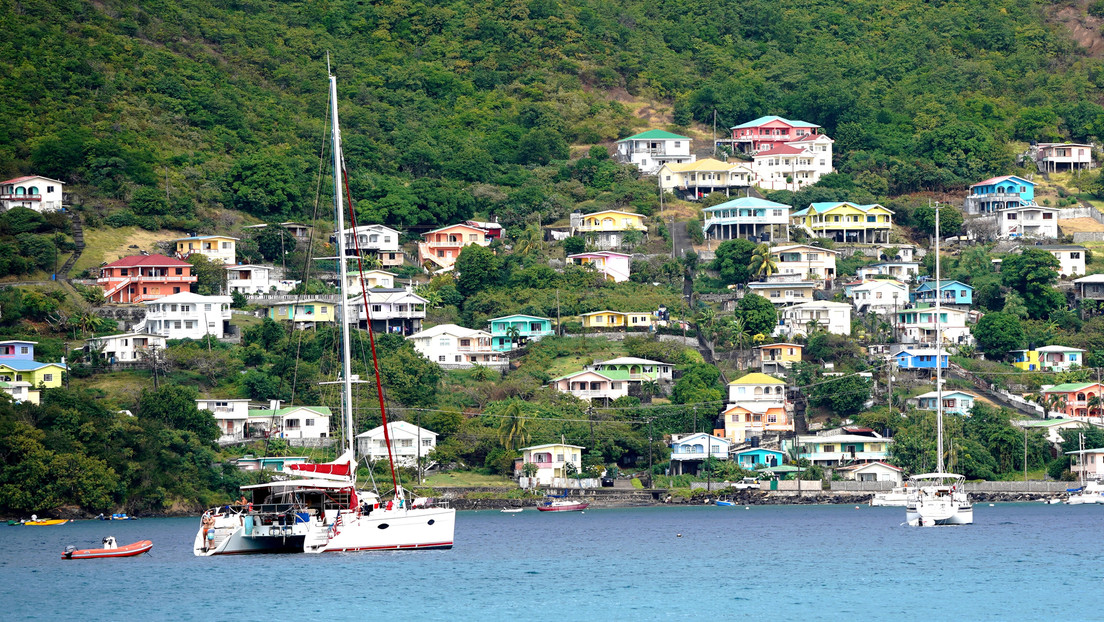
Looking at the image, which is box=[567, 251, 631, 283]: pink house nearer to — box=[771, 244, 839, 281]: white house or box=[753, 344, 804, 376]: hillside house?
box=[771, 244, 839, 281]: white house

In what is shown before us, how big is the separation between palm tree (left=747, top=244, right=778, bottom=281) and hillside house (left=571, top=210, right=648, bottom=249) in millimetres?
9034

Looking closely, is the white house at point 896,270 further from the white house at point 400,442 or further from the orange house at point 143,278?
the orange house at point 143,278

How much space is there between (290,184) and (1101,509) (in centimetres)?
5117

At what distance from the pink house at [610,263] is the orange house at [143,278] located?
22.3 metres

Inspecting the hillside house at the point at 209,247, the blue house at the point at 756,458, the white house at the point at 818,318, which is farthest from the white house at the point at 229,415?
the white house at the point at 818,318

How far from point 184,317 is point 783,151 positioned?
148 ft

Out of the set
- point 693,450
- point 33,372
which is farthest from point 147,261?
point 693,450

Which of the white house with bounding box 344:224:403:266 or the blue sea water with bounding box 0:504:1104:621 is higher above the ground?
the white house with bounding box 344:224:403:266

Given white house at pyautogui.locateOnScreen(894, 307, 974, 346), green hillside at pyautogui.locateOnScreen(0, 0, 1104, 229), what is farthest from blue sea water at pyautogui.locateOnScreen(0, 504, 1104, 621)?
green hillside at pyautogui.locateOnScreen(0, 0, 1104, 229)

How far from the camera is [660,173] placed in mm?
104688

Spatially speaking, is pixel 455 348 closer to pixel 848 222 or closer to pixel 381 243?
pixel 381 243

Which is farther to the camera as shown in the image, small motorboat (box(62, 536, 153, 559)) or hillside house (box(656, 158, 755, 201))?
hillside house (box(656, 158, 755, 201))

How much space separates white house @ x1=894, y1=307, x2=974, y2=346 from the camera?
83.8 meters

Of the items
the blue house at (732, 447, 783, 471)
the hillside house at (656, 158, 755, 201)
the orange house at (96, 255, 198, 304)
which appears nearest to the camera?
the blue house at (732, 447, 783, 471)
